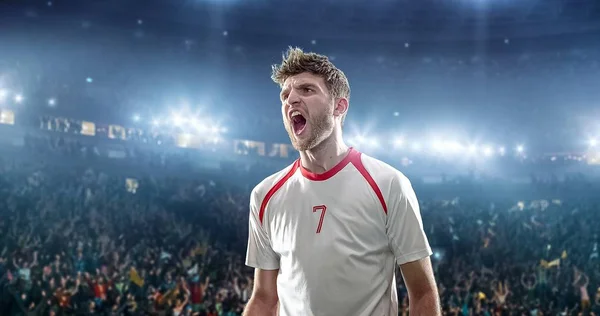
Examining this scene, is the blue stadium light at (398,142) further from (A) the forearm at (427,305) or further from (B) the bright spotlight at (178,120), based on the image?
(A) the forearm at (427,305)

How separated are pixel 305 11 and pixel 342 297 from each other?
1723cm

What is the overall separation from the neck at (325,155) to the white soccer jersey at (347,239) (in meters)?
0.03

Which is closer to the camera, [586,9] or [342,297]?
[342,297]

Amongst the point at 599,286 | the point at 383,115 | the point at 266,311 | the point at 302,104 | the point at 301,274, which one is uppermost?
the point at 383,115

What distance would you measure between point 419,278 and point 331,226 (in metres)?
0.36

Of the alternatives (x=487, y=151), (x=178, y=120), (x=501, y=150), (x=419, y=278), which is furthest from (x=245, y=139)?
(x=419, y=278)

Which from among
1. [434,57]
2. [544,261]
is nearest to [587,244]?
[544,261]

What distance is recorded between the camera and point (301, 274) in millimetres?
1869

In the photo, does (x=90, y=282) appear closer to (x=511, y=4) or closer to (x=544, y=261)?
(x=544, y=261)

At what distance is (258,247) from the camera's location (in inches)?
83.4

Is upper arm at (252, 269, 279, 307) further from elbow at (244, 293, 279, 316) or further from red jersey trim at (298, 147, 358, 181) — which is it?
red jersey trim at (298, 147, 358, 181)

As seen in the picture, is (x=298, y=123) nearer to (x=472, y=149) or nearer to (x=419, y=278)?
(x=419, y=278)

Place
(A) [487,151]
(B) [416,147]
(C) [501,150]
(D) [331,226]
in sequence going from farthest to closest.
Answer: (B) [416,147] → (C) [501,150] → (A) [487,151] → (D) [331,226]

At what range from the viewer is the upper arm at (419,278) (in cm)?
178
